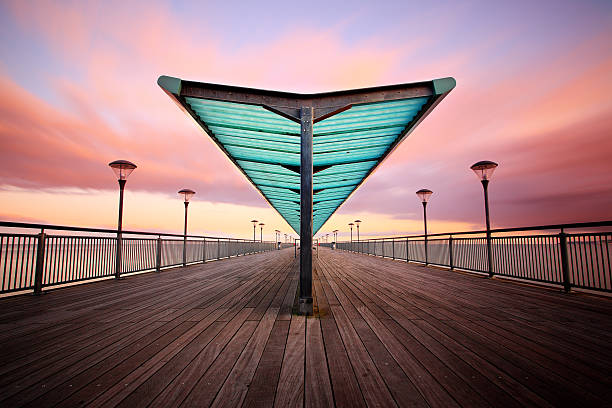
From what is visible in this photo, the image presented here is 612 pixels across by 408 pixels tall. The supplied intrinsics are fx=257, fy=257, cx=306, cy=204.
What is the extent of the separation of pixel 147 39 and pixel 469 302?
1642 centimetres

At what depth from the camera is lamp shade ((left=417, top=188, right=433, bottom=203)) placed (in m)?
12.0

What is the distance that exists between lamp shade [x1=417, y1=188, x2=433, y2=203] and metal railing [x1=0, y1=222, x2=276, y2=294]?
10645 mm

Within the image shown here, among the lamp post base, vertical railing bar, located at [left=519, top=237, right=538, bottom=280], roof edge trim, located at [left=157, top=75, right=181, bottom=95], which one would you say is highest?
roof edge trim, located at [left=157, top=75, right=181, bottom=95]

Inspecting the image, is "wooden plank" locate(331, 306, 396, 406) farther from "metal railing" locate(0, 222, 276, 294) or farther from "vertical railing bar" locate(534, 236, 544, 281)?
"metal railing" locate(0, 222, 276, 294)

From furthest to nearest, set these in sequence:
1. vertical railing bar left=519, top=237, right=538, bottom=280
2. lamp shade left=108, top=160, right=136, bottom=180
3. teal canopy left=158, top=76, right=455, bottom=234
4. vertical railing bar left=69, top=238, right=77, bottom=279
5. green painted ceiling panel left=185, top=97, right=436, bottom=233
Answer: lamp shade left=108, top=160, right=136, bottom=180
vertical railing bar left=519, top=237, right=538, bottom=280
vertical railing bar left=69, top=238, right=77, bottom=279
green painted ceiling panel left=185, top=97, right=436, bottom=233
teal canopy left=158, top=76, right=455, bottom=234

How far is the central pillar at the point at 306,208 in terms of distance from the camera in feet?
Answer: 11.6

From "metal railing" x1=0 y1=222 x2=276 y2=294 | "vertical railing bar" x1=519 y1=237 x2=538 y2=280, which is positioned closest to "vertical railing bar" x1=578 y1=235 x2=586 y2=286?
"vertical railing bar" x1=519 y1=237 x2=538 y2=280

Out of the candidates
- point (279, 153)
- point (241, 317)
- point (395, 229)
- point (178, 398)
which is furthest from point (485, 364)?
point (395, 229)

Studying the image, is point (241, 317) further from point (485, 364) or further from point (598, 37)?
point (598, 37)

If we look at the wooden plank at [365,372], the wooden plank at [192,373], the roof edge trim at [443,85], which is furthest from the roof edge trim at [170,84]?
the wooden plank at [365,372]

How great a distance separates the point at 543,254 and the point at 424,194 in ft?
22.3

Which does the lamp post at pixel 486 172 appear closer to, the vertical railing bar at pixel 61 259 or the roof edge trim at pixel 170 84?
the roof edge trim at pixel 170 84

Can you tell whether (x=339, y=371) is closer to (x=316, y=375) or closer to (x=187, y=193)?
(x=316, y=375)

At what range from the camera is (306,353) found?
210 centimetres
